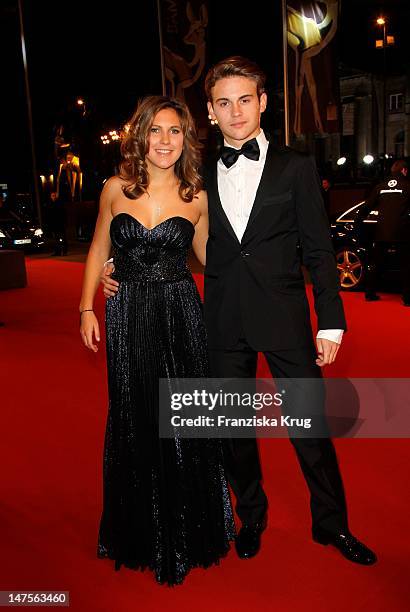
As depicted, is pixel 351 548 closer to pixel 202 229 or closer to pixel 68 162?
pixel 202 229

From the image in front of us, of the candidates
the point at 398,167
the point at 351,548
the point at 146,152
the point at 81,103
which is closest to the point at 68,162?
the point at 81,103

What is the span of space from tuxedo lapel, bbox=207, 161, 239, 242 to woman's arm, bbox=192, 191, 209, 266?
39 mm

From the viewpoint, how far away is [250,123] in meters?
2.40

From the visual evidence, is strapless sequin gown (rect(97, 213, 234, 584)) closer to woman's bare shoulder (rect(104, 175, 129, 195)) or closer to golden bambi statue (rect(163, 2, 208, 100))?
woman's bare shoulder (rect(104, 175, 129, 195))

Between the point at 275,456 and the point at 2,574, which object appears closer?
the point at 2,574

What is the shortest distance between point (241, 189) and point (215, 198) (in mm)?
107

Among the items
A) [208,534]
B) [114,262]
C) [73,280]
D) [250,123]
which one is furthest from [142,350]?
[73,280]

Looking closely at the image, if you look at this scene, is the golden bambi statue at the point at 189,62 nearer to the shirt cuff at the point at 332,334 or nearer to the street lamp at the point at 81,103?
the shirt cuff at the point at 332,334

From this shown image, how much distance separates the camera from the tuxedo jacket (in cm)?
236

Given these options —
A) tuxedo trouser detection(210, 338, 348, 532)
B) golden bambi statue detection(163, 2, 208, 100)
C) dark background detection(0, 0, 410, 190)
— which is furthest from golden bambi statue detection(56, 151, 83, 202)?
tuxedo trouser detection(210, 338, 348, 532)

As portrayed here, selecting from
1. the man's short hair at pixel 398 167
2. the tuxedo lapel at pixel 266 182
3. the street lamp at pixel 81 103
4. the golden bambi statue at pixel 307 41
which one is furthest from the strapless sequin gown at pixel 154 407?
the street lamp at pixel 81 103

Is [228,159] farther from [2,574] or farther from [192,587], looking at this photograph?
[2,574]

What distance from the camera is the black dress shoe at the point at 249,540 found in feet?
8.43

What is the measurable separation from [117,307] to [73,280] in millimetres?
8980
